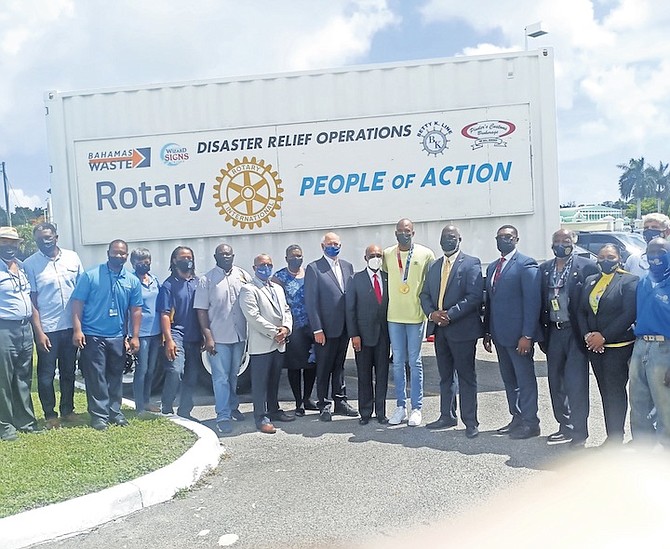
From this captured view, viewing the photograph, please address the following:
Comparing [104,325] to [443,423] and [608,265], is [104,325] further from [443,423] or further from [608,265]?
[608,265]

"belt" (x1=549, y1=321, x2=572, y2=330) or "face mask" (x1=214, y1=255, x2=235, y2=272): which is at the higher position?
"face mask" (x1=214, y1=255, x2=235, y2=272)

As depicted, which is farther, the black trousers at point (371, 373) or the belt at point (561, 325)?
the black trousers at point (371, 373)

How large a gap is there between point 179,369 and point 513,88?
4.95 m

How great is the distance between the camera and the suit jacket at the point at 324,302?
6504 mm

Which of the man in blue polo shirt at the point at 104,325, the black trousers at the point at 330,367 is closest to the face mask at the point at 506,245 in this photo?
the black trousers at the point at 330,367

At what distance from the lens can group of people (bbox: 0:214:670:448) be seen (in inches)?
211

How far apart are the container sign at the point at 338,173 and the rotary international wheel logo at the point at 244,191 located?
12 millimetres

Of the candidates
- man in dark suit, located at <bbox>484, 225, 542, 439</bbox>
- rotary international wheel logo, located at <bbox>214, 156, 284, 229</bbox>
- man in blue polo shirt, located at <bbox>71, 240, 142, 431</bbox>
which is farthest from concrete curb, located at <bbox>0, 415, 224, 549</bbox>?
rotary international wheel logo, located at <bbox>214, 156, 284, 229</bbox>

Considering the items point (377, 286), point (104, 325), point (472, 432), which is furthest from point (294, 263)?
point (472, 432)

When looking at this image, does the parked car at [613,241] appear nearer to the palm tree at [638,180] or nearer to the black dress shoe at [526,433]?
the black dress shoe at [526,433]

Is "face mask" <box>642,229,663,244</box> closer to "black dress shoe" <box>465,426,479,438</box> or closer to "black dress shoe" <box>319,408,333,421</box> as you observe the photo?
"black dress shoe" <box>465,426,479,438</box>

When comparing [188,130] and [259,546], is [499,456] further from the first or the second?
[188,130]

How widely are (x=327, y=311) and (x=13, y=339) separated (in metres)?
2.84

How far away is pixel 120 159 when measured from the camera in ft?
25.7
